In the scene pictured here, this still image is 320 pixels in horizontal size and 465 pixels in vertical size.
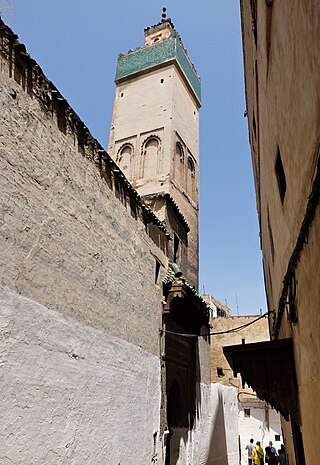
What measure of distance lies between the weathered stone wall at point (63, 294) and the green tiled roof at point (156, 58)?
11142mm

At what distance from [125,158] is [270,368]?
12024 mm

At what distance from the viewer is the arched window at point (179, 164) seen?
1427 cm

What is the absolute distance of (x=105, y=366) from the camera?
594cm

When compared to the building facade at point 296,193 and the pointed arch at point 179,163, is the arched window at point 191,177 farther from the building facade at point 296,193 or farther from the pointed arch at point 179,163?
the building facade at point 296,193

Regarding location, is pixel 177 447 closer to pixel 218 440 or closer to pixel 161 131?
pixel 218 440

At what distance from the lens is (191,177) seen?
613 inches

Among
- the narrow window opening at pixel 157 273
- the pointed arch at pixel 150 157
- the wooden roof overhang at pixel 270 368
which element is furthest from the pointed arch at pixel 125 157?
the wooden roof overhang at pixel 270 368

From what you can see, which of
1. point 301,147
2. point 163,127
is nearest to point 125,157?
point 163,127

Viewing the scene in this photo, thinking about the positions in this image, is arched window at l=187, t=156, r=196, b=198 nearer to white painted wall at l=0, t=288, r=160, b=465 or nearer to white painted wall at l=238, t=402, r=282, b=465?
white painted wall at l=0, t=288, r=160, b=465

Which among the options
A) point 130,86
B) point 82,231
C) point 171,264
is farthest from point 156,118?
point 82,231

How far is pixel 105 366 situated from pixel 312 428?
368 centimetres

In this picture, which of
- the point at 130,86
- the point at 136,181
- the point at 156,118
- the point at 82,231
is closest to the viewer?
the point at 82,231

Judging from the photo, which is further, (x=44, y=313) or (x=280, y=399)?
(x=44, y=313)

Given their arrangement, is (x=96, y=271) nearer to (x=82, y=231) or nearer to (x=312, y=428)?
(x=82, y=231)
